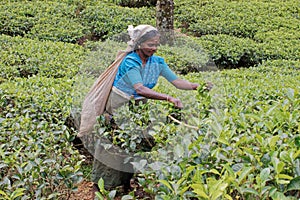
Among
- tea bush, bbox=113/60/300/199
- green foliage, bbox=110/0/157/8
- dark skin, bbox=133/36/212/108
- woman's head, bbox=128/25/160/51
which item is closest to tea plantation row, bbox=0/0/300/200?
tea bush, bbox=113/60/300/199

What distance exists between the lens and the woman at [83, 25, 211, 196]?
299 cm

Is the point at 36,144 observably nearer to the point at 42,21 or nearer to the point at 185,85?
the point at 185,85

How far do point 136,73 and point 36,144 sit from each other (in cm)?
85

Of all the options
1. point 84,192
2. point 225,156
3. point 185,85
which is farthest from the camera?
point 84,192

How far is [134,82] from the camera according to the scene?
2.98m

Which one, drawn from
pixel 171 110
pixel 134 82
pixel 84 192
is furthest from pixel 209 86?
pixel 84 192

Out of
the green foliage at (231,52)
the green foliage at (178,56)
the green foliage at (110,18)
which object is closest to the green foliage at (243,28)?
the green foliage at (231,52)

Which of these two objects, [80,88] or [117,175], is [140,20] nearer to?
[80,88]

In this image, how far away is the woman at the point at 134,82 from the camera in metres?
2.99

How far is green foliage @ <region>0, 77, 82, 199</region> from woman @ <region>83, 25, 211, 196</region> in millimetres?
303

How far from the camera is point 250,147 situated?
215 cm

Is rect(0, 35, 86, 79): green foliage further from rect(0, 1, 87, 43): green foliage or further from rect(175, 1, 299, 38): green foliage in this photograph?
rect(175, 1, 299, 38): green foliage

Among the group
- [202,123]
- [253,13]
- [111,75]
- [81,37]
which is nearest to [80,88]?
[111,75]

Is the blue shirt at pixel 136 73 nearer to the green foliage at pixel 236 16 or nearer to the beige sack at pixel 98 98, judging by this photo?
the beige sack at pixel 98 98
